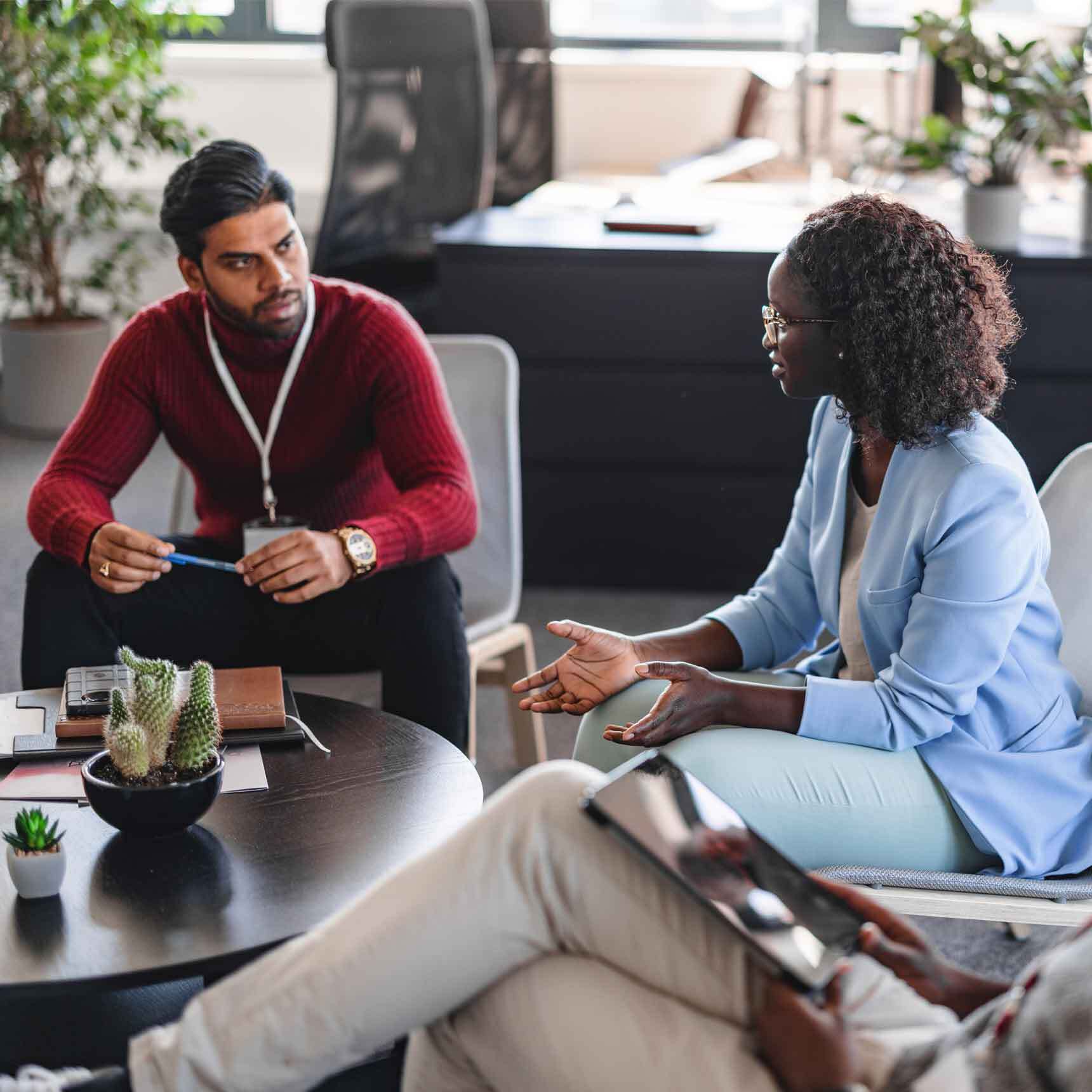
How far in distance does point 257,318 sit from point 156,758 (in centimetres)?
94

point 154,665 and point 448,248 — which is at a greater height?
point 448,248

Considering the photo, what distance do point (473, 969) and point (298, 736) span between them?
0.55 m

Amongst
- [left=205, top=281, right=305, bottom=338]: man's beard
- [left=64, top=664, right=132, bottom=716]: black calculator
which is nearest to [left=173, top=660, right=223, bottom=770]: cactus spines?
[left=64, top=664, right=132, bottom=716]: black calculator

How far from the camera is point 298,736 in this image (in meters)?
1.67

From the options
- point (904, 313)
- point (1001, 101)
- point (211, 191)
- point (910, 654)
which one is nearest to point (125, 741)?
point (910, 654)

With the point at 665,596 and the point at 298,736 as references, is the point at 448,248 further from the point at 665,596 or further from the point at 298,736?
the point at 298,736

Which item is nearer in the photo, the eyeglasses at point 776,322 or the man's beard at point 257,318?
the eyeglasses at point 776,322

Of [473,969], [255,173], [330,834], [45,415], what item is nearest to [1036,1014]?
[473,969]

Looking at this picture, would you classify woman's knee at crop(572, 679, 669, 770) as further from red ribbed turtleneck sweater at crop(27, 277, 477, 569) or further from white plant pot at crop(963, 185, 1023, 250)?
Result: white plant pot at crop(963, 185, 1023, 250)

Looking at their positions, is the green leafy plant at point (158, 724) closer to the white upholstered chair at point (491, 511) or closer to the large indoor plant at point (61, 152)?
the white upholstered chair at point (491, 511)

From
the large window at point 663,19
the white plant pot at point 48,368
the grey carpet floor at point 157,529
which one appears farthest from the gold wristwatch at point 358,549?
the large window at point 663,19

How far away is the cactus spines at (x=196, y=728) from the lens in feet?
4.60

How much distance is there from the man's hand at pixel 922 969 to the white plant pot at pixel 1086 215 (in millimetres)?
2379

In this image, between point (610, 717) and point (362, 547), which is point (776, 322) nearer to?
point (610, 717)
